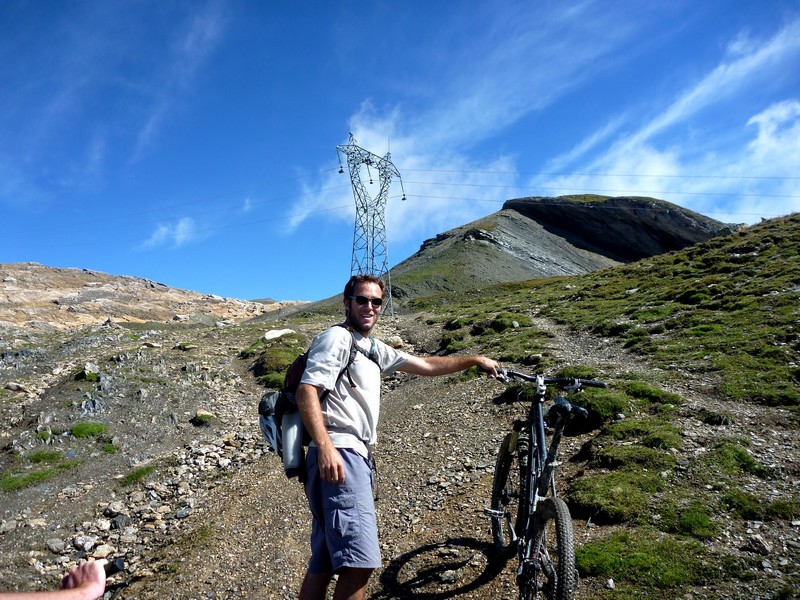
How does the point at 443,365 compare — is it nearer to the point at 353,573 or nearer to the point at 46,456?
the point at 353,573

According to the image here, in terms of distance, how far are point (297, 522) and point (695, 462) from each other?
23.0 feet

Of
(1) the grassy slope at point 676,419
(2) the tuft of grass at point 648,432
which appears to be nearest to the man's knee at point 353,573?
(1) the grassy slope at point 676,419

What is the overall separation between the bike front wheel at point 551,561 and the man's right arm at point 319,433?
2.00m

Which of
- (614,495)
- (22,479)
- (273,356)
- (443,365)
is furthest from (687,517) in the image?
(273,356)

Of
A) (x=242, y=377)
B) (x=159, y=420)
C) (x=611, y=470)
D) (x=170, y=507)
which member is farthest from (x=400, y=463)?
(x=242, y=377)

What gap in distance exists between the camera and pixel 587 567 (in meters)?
5.74

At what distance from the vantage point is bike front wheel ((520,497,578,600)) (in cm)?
409

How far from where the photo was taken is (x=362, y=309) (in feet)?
14.9

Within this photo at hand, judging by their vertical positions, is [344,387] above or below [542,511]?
Result: above

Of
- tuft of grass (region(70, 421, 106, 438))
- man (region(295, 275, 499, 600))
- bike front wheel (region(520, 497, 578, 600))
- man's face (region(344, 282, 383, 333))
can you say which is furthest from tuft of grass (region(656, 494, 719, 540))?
tuft of grass (region(70, 421, 106, 438))

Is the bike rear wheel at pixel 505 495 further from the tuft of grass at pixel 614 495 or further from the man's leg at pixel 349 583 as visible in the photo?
the man's leg at pixel 349 583

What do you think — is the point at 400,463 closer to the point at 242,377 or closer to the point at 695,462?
the point at 695,462

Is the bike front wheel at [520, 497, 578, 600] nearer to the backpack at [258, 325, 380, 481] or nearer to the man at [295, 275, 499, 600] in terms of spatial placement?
the man at [295, 275, 499, 600]

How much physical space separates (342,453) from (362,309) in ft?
4.26
